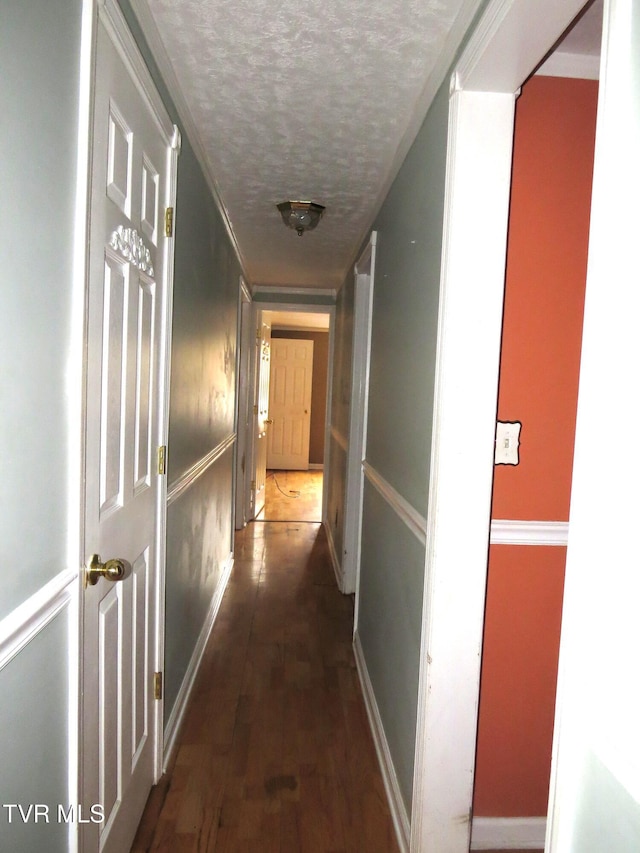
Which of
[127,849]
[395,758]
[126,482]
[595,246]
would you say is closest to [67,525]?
[126,482]

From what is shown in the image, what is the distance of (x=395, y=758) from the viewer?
2031mm

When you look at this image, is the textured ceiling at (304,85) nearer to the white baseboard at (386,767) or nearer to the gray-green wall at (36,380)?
the gray-green wall at (36,380)

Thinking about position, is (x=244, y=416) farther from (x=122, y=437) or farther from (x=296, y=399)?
(x=122, y=437)

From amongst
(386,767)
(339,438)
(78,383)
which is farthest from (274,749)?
(339,438)

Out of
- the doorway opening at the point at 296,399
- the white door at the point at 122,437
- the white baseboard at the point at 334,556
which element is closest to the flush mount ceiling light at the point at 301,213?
the white door at the point at 122,437

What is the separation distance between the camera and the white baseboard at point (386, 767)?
1.83 metres

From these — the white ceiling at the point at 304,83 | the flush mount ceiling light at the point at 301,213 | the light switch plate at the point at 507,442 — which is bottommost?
the light switch plate at the point at 507,442

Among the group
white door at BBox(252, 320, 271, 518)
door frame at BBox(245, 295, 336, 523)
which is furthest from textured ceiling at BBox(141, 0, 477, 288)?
white door at BBox(252, 320, 271, 518)

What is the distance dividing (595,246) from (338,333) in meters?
4.67

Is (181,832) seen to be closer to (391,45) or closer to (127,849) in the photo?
(127,849)

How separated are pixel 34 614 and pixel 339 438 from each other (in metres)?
3.83

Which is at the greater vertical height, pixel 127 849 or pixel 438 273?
pixel 438 273

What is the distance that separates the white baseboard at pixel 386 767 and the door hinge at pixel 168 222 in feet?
6.37

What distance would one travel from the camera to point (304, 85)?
6.09ft
